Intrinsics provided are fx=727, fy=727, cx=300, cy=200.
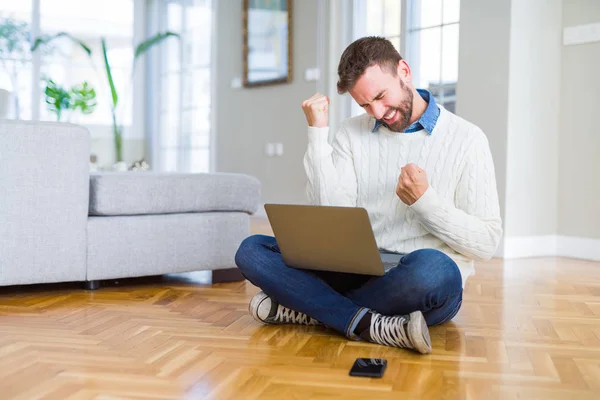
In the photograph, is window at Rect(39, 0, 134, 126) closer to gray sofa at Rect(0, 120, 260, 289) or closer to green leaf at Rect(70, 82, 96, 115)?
green leaf at Rect(70, 82, 96, 115)

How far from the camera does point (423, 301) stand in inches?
78.3

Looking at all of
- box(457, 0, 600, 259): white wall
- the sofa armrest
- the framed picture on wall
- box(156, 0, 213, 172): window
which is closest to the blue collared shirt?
the sofa armrest

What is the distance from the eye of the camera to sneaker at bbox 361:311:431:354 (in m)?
1.88

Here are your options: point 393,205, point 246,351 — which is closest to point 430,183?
point 393,205

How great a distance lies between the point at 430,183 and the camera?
2137 mm

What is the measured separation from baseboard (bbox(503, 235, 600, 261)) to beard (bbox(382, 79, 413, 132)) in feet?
7.45

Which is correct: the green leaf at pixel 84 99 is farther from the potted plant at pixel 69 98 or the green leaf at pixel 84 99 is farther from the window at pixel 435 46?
the window at pixel 435 46

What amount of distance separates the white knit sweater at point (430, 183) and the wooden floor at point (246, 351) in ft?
0.99

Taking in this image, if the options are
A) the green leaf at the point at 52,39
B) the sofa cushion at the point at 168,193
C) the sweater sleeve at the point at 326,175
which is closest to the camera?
the sweater sleeve at the point at 326,175

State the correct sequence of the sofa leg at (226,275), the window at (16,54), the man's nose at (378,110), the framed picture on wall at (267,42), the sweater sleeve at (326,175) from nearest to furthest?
the man's nose at (378,110)
the sweater sleeve at (326,175)
the sofa leg at (226,275)
the framed picture on wall at (267,42)
the window at (16,54)

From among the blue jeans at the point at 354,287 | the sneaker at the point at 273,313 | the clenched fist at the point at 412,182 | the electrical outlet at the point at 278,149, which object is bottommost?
the sneaker at the point at 273,313

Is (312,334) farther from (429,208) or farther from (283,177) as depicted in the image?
(283,177)

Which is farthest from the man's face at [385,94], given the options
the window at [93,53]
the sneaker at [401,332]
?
the window at [93,53]

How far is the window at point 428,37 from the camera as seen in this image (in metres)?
4.70
